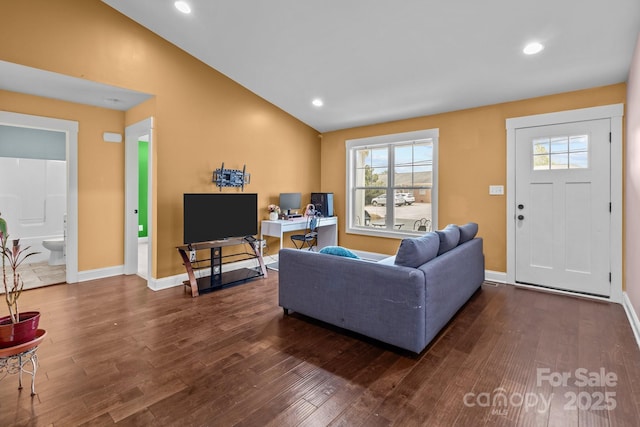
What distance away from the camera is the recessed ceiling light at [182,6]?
3145 millimetres

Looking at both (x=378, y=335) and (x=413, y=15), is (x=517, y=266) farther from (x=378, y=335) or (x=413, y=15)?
(x=413, y=15)

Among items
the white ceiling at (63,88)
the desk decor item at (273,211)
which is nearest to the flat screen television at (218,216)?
the desk decor item at (273,211)

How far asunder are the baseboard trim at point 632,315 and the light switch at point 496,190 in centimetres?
162

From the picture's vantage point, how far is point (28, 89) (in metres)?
3.56

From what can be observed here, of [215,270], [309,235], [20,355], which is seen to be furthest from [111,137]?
[20,355]

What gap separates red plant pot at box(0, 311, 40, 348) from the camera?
178cm

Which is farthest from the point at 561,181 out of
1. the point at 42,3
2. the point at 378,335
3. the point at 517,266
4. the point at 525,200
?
the point at 42,3

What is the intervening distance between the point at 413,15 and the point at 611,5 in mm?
1469

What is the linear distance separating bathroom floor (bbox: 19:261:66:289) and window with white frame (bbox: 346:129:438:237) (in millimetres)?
4510

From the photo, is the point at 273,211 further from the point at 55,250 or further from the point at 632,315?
the point at 632,315

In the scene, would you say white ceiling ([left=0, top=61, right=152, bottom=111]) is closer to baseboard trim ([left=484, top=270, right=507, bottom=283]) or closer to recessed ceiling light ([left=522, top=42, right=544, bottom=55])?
recessed ceiling light ([left=522, top=42, right=544, bottom=55])

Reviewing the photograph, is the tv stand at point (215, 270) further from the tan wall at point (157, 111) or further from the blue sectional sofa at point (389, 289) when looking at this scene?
the blue sectional sofa at point (389, 289)

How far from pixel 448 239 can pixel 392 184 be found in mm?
2566

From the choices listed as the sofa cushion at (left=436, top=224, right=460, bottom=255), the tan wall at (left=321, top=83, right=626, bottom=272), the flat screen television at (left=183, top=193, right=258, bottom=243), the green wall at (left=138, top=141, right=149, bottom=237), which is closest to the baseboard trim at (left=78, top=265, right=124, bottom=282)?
the flat screen television at (left=183, top=193, right=258, bottom=243)
